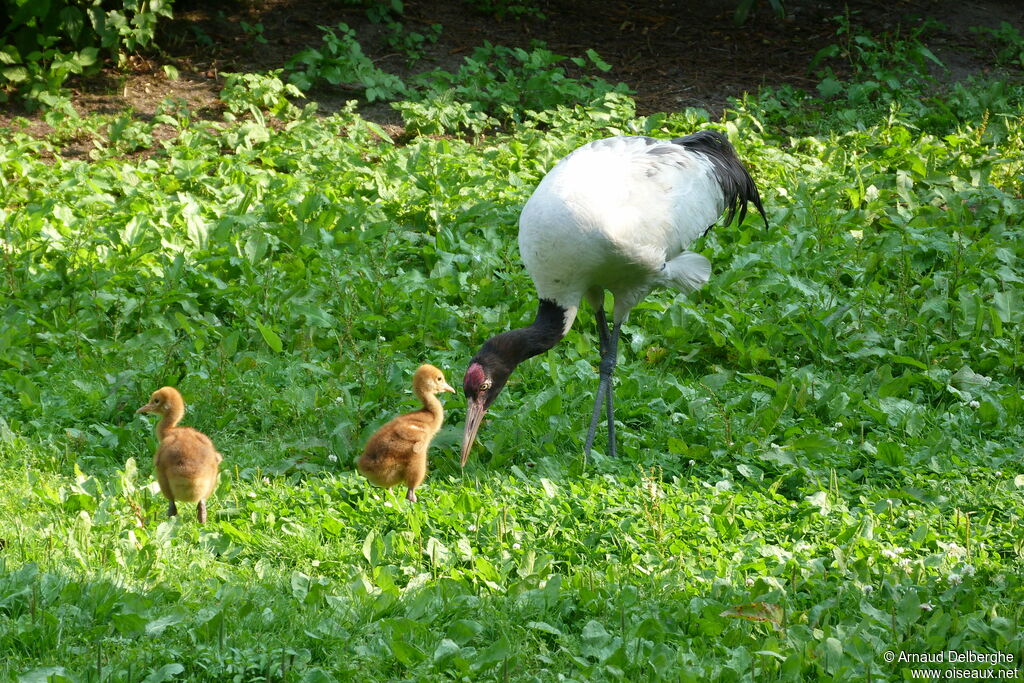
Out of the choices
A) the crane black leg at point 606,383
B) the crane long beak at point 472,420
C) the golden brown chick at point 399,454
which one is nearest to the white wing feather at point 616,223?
the crane black leg at point 606,383

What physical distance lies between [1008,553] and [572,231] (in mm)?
2262

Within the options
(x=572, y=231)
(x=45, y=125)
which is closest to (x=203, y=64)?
(x=45, y=125)

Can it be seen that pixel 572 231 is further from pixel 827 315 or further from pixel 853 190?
pixel 853 190

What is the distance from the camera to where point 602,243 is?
528 centimetres

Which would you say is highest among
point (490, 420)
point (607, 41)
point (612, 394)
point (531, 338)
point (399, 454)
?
point (607, 41)

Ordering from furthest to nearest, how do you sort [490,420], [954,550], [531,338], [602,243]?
[490,420] < [531,338] < [602,243] < [954,550]

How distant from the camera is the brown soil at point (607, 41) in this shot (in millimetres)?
10094

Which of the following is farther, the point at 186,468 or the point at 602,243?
the point at 602,243

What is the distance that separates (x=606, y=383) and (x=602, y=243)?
0.78 meters

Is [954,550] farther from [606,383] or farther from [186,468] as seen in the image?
[186,468]

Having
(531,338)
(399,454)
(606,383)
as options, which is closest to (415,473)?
(399,454)

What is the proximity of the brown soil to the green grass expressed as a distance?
879mm

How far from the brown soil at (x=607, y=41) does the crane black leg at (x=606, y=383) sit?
178 inches

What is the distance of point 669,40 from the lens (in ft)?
38.0
